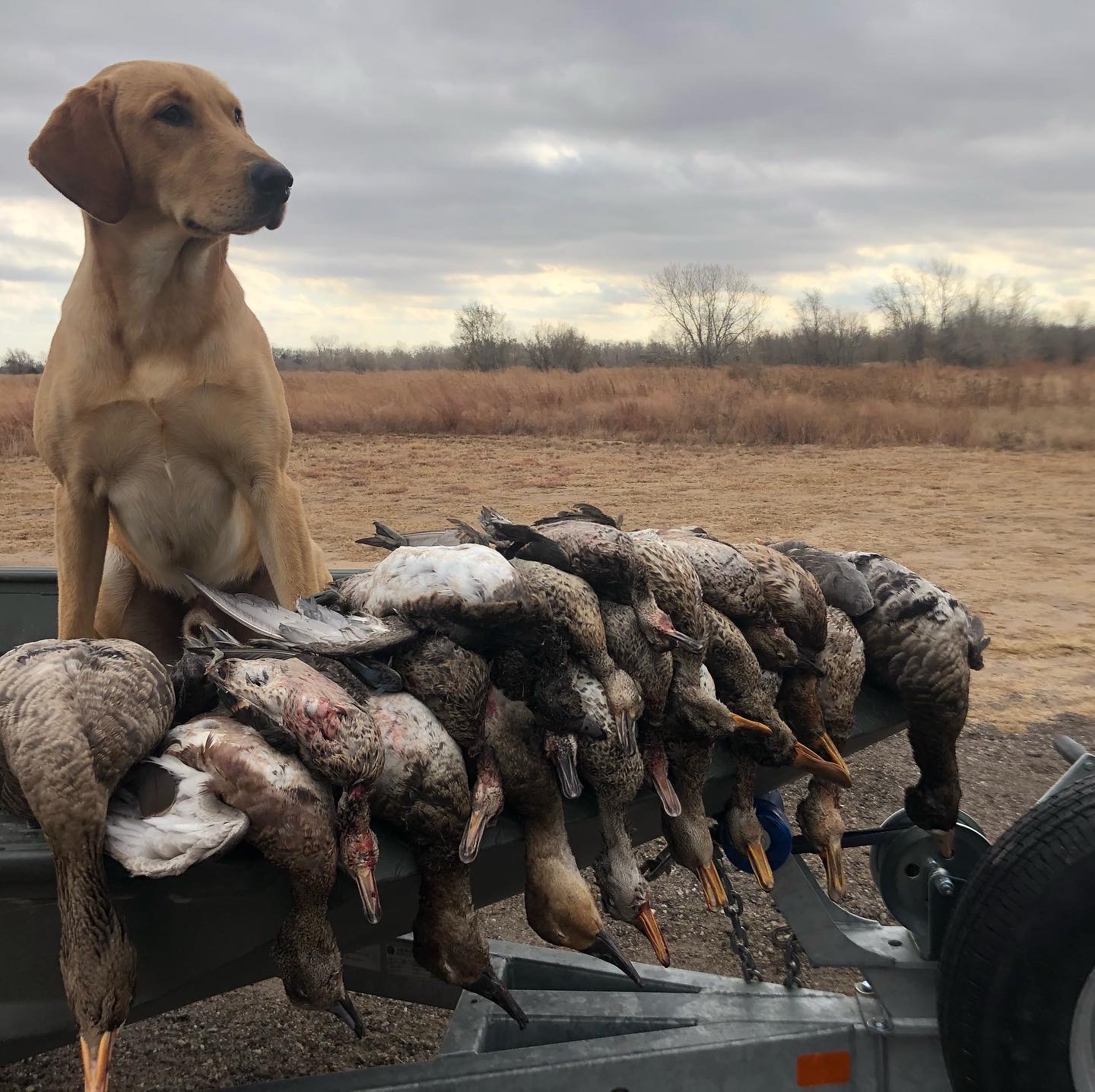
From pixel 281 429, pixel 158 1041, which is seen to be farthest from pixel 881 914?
pixel 281 429

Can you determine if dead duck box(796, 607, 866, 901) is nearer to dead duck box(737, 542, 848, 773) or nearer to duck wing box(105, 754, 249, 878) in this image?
dead duck box(737, 542, 848, 773)

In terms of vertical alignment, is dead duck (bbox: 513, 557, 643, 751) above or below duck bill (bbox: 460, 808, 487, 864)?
above

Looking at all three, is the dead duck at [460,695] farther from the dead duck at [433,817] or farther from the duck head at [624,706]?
the duck head at [624,706]

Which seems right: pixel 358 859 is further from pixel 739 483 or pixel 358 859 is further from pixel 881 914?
pixel 739 483

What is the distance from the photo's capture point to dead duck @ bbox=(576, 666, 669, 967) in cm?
178

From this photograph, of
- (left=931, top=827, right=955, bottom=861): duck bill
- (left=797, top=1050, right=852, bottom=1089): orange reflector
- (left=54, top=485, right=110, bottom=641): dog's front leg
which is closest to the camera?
(left=797, top=1050, right=852, bottom=1089): orange reflector

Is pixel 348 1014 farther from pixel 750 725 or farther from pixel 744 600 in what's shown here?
pixel 744 600

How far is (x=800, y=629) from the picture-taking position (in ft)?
7.02

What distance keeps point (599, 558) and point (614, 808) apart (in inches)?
18.0

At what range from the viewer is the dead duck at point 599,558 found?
1.94m

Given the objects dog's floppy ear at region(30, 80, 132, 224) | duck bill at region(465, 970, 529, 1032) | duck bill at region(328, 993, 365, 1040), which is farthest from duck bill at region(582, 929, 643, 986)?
dog's floppy ear at region(30, 80, 132, 224)

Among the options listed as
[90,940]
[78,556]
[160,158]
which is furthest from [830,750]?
[160,158]

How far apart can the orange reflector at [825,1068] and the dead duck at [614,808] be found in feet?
1.35

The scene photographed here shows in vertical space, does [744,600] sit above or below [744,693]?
above
